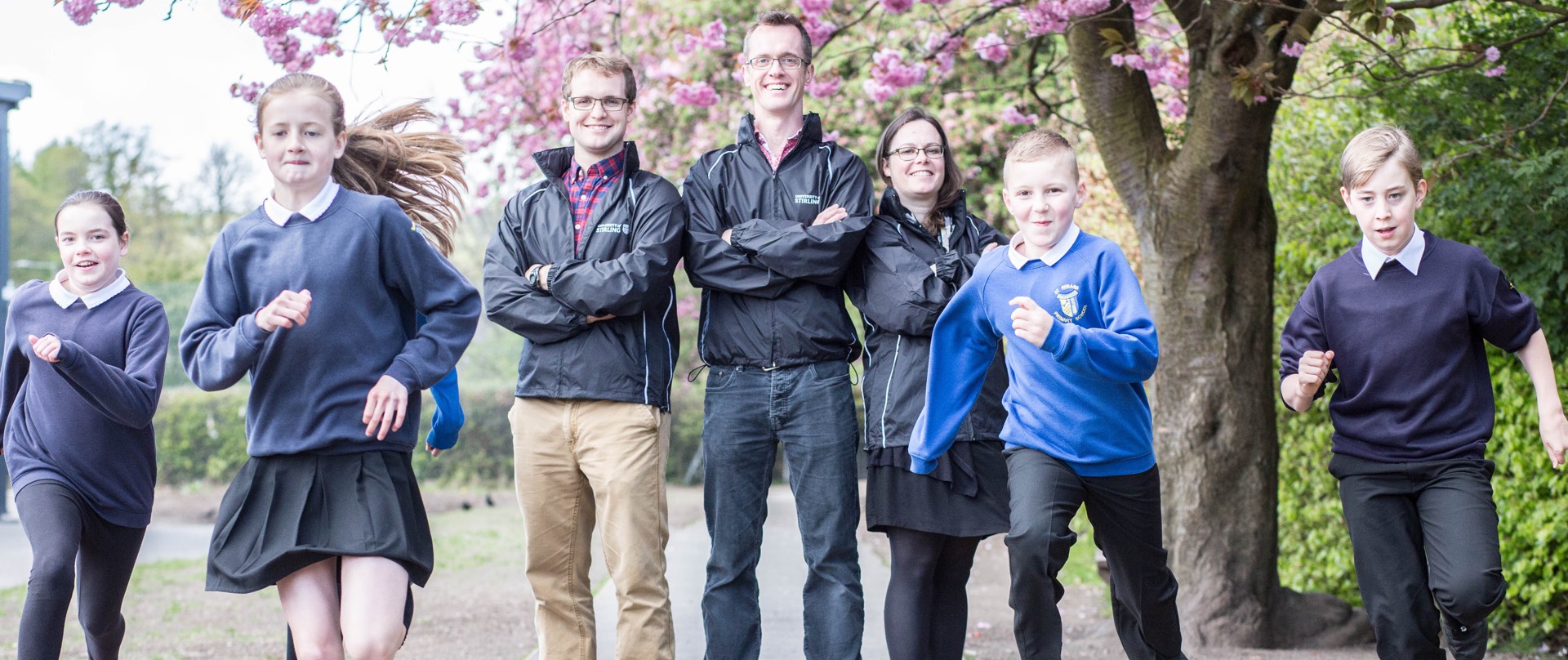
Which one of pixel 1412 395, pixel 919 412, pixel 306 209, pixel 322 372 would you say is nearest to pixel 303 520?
pixel 322 372

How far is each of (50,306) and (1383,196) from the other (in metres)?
4.20

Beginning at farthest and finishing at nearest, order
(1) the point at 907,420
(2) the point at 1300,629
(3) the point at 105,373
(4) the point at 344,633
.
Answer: (2) the point at 1300,629, (1) the point at 907,420, (3) the point at 105,373, (4) the point at 344,633

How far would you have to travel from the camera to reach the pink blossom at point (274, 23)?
204 inches

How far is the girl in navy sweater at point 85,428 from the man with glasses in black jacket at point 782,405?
1.75 metres

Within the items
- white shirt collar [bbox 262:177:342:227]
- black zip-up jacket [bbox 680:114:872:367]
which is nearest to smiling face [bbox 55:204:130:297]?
white shirt collar [bbox 262:177:342:227]

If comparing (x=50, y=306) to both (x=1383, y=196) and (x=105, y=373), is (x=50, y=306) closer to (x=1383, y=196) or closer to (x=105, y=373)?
(x=105, y=373)

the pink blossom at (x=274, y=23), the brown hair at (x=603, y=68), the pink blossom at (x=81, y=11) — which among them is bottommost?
the brown hair at (x=603, y=68)

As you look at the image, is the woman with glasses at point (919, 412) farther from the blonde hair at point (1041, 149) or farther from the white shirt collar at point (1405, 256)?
the white shirt collar at point (1405, 256)

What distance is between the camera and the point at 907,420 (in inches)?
159

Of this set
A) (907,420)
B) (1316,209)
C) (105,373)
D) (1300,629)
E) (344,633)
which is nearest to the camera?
(344,633)

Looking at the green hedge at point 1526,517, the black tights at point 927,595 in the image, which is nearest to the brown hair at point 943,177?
the black tights at point 927,595

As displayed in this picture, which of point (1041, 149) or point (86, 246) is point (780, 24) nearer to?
point (1041, 149)

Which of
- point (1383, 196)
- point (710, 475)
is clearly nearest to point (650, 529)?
point (710, 475)

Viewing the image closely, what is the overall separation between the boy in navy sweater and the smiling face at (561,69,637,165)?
2.28m
